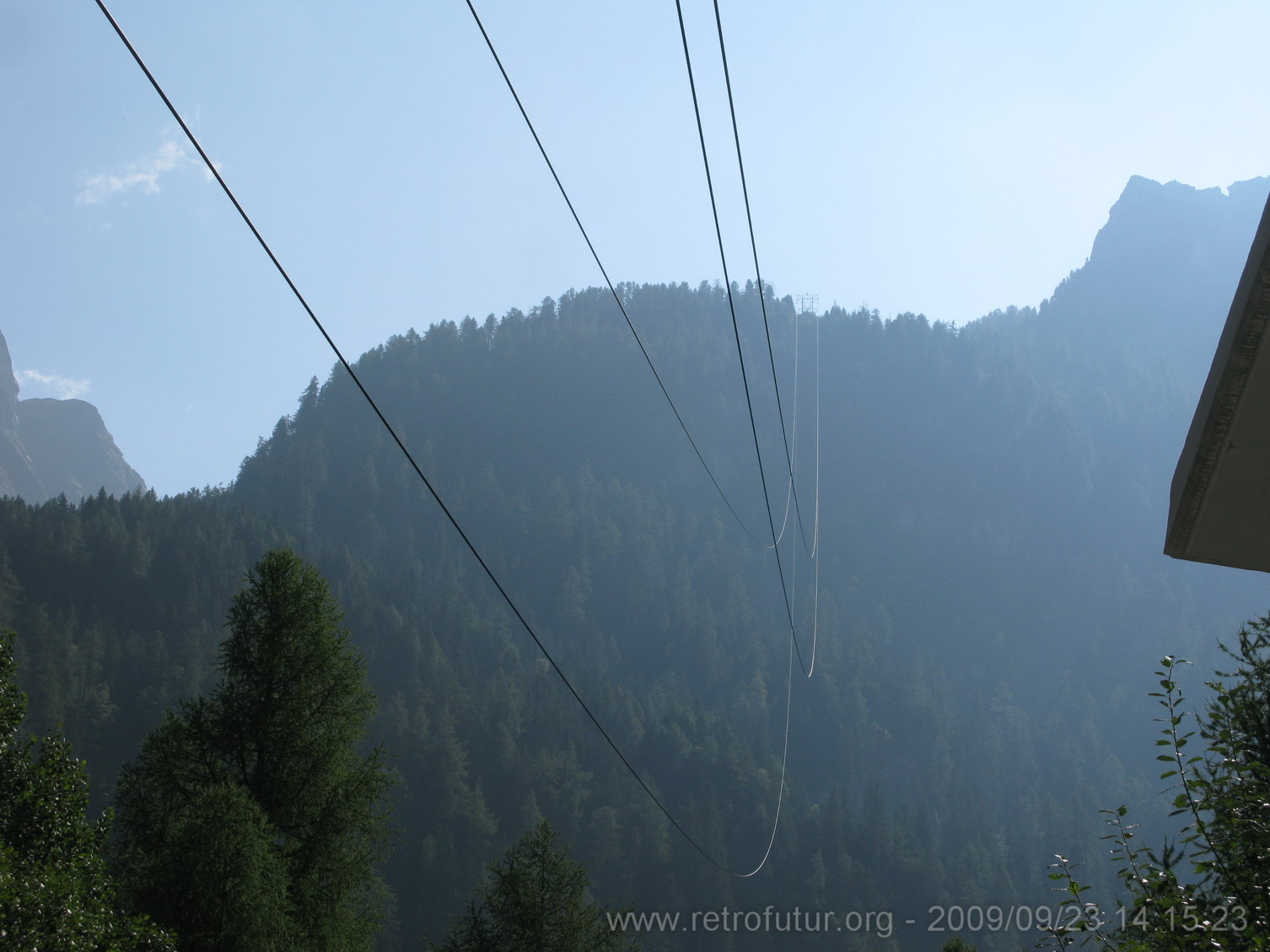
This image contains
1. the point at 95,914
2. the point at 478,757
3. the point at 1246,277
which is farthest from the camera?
the point at 478,757

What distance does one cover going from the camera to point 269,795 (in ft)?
37.7

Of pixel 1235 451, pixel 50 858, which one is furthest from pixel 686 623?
pixel 1235 451

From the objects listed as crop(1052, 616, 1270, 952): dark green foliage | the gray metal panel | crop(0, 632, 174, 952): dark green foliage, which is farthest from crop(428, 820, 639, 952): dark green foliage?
the gray metal panel

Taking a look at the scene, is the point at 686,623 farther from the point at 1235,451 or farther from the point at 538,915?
the point at 1235,451

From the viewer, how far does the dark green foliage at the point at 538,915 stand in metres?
16.5

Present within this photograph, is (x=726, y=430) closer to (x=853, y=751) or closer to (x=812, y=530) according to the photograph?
(x=812, y=530)

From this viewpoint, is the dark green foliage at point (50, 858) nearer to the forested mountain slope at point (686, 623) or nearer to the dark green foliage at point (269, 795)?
the dark green foliage at point (269, 795)

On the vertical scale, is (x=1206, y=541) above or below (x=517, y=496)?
below

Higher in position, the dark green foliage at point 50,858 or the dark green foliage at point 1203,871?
the dark green foliage at point 1203,871

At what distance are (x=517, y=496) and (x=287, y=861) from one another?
166522 mm

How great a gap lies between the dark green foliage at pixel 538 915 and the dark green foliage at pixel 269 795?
15.4ft

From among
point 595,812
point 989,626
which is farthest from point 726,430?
point 595,812

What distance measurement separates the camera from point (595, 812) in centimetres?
8662

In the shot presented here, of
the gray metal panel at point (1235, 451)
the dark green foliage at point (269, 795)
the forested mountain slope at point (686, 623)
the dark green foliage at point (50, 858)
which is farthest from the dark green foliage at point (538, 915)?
the gray metal panel at point (1235, 451)
